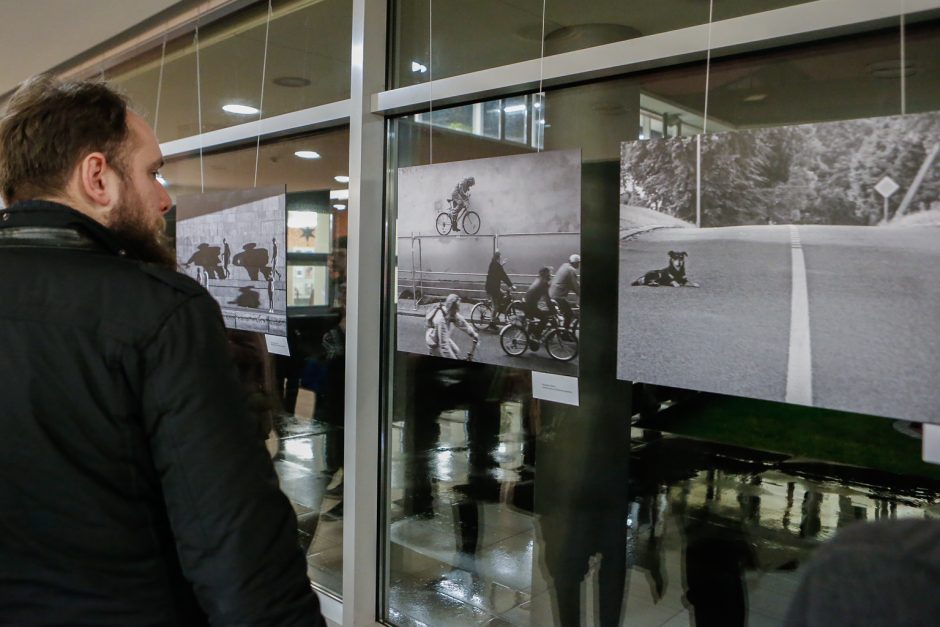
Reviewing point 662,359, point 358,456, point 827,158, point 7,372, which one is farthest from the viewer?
point 358,456

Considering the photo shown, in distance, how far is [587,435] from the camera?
2371 millimetres

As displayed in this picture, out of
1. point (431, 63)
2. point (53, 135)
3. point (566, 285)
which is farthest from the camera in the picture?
point (431, 63)

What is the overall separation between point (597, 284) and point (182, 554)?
1.45m

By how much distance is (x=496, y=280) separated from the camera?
2391 millimetres

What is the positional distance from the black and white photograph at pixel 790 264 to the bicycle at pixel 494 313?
0.43 metres

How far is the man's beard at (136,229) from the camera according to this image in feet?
4.28

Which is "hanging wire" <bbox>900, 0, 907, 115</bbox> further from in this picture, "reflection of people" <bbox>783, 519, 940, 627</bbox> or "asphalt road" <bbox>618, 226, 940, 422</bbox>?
"reflection of people" <bbox>783, 519, 940, 627</bbox>

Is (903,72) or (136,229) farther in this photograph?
(903,72)

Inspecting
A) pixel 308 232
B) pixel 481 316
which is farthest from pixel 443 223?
pixel 308 232

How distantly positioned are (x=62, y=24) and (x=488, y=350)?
3.08 m

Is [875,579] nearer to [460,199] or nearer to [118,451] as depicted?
[118,451]

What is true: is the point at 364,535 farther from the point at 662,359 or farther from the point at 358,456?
the point at 662,359

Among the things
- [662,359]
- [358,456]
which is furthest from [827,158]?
[358,456]
